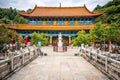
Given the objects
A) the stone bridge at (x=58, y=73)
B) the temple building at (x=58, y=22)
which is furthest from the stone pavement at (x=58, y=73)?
the temple building at (x=58, y=22)

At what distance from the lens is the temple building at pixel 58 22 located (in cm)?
3944

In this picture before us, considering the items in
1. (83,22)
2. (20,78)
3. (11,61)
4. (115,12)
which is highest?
(115,12)

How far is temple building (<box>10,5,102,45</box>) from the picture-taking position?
39438mm

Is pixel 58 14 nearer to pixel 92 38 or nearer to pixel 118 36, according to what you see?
pixel 92 38

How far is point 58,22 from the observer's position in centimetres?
4241

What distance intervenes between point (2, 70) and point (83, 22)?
3568cm

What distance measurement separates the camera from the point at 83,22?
41.8 metres

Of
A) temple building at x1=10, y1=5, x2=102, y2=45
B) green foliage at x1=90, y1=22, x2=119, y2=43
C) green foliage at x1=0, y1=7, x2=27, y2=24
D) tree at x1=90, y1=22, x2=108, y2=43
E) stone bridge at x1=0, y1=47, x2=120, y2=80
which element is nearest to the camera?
stone bridge at x1=0, y1=47, x2=120, y2=80

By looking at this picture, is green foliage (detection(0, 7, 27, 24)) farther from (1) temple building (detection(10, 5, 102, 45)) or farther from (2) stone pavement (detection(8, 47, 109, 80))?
(2) stone pavement (detection(8, 47, 109, 80))

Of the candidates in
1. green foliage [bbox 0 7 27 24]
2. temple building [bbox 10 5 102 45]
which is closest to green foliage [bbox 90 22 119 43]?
temple building [bbox 10 5 102 45]

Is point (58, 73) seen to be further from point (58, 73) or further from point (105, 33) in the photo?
point (105, 33)

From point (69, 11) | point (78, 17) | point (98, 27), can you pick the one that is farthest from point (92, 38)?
point (69, 11)

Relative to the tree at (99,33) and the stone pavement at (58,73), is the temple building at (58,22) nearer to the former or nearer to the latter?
the tree at (99,33)

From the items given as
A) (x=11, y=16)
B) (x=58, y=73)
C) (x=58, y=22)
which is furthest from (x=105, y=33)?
(x=11, y=16)
